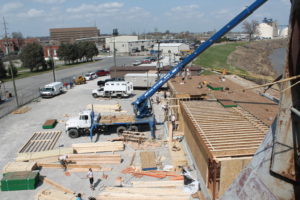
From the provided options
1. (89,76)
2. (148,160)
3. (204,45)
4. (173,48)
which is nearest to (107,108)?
(148,160)

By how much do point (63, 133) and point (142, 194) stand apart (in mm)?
13260

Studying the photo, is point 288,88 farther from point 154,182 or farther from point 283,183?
point 154,182

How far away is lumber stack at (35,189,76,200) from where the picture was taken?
13797 millimetres

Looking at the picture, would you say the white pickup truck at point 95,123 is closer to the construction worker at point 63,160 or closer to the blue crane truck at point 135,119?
the blue crane truck at point 135,119

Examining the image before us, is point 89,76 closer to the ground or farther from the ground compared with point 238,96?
closer to the ground

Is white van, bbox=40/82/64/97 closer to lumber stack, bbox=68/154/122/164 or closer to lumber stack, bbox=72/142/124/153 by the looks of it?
lumber stack, bbox=72/142/124/153

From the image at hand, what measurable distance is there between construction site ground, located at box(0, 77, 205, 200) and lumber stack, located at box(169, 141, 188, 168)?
1.73 ft

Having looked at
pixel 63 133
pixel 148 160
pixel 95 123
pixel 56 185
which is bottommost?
pixel 56 185

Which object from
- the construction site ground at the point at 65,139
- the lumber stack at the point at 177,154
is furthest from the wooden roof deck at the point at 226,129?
the construction site ground at the point at 65,139

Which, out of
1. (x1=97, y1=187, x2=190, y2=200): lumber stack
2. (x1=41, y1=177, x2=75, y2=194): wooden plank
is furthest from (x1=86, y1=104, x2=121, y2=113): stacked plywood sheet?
(x1=97, y1=187, x2=190, y2=200): lumber stack

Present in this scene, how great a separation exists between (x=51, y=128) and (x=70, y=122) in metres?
4.09

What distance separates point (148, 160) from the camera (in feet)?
57.2

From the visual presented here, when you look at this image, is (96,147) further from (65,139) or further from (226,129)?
(226,129)

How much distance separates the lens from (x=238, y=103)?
19.8 m
